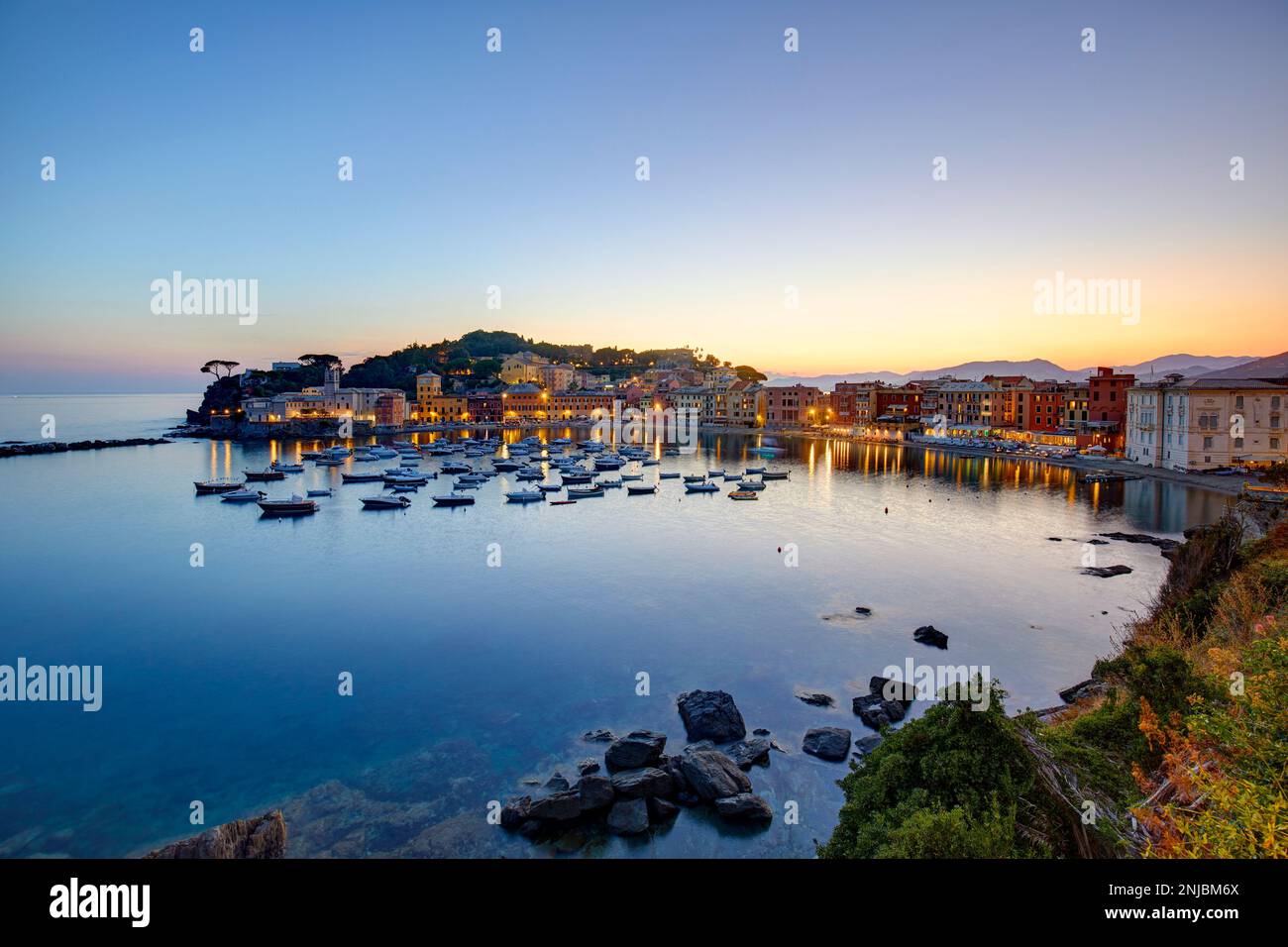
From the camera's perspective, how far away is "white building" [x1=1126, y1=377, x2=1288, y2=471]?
29.0m

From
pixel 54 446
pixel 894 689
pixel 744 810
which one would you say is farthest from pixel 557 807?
pixel 54 446

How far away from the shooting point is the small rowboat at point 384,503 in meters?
27.5

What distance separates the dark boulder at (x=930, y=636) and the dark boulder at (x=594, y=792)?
749 cm

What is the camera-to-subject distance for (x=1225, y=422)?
2955 centimetres

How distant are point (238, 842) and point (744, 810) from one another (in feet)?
16.3

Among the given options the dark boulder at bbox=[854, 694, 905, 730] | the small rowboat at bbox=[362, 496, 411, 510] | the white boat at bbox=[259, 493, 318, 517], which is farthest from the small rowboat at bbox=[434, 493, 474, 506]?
the dark boulder at bbox=[854, 694, 905, 730]

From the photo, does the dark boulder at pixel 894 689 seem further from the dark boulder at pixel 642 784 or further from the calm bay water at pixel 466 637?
the dark boulder at pixel 642 784

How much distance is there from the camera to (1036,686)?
34.7ft

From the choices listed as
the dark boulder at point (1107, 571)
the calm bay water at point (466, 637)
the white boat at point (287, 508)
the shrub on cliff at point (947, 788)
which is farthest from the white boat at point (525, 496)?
the shrub on cliff at point (947, 788)

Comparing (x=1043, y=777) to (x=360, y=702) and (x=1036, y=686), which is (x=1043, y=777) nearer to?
(x=1036, y=686)

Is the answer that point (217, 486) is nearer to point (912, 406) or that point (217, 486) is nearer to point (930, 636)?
point (930, 636)

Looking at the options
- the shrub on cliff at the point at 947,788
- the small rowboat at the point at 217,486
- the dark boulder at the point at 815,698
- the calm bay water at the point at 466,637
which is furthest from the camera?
the small rowboat at the point at 217,486
